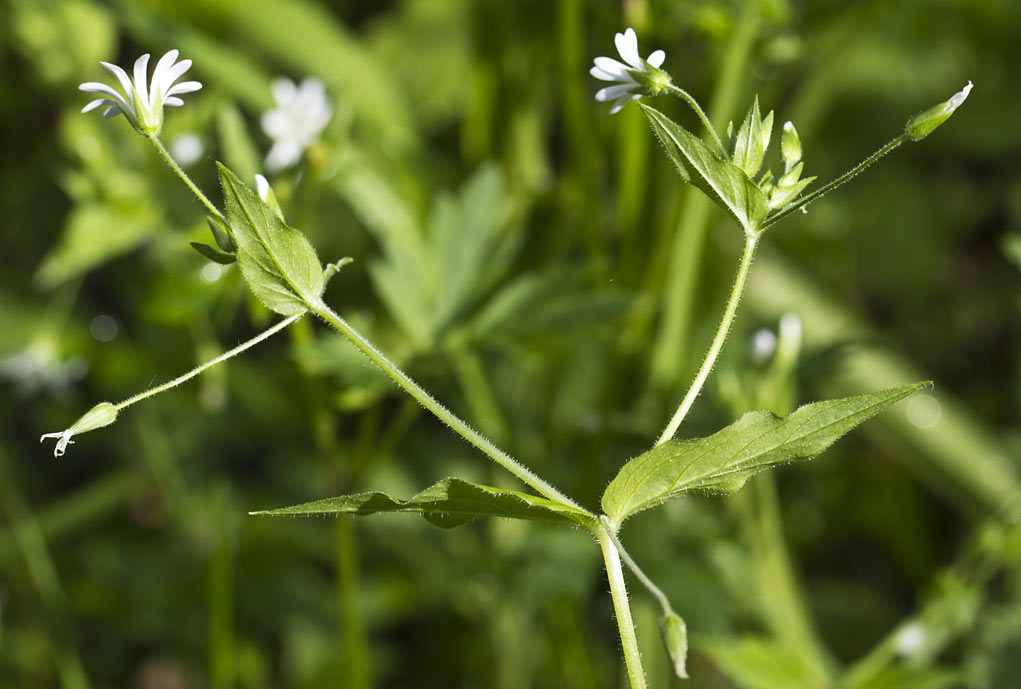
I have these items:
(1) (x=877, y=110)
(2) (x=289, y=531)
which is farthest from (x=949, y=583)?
(1) (x=877, y=110)

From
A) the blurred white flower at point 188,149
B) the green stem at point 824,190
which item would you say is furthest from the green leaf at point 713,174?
the blurred white flower at point 188,149

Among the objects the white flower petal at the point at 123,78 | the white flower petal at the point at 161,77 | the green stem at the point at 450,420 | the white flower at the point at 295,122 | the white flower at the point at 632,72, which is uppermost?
the white flower at the point at 295,122

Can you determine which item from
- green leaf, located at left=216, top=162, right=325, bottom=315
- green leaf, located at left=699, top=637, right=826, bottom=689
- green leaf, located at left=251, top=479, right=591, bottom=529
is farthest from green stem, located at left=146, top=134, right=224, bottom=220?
green leaf, located at left=699, top=637, right=826, bottom=689

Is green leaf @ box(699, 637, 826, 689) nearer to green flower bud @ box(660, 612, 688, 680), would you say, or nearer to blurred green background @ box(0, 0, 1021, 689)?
blurred green background @ box(0, 0, 1021, 689)

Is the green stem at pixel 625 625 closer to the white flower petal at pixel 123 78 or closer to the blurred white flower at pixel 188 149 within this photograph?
the white flower petal at pixel 123 78

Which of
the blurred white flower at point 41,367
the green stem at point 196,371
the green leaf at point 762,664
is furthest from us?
the blurred white flower at point 41,367

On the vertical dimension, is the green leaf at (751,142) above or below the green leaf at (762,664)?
above
